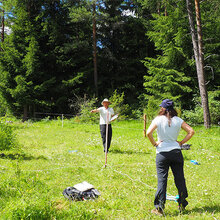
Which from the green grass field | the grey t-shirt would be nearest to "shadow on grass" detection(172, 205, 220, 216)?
the green grass field

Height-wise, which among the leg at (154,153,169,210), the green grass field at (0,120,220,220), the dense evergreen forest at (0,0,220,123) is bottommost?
the green grass field at (0,120,220,220)

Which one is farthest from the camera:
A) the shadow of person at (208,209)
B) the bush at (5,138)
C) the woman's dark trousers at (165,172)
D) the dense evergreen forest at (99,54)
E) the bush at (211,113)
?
the dense evergreen forest at (99,54)

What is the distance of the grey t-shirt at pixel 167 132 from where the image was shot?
11.5 feet

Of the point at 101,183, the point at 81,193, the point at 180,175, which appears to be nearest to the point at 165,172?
the point at 180,175

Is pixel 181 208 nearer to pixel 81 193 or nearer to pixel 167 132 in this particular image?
pixel 167 132

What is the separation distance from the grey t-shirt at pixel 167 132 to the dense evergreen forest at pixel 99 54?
1367 centimetres

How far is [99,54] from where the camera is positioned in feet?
79.4

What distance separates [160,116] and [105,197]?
75.4 inches

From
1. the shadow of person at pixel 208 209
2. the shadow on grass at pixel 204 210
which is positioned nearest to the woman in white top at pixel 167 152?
the shadow on grass at pixel 204 210

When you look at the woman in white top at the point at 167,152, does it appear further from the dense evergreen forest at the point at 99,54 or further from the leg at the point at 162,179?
the dense evergreen forest at the point at 99,54

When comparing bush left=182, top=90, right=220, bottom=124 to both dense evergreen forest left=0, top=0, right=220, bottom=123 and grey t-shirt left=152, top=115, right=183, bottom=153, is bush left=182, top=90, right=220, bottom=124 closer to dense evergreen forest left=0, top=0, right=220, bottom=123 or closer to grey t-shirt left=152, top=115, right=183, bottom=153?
dense evergreen forest left=0, top=0, right=220, bottom=123

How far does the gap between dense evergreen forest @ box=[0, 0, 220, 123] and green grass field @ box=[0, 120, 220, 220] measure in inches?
400

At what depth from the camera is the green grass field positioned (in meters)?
3.50

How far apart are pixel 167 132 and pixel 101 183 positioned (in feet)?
7.53
